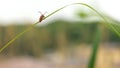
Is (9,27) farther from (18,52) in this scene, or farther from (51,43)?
(51,43)

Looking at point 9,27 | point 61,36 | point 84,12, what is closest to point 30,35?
point 61,36

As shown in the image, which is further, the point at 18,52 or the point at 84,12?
the point at 18,52

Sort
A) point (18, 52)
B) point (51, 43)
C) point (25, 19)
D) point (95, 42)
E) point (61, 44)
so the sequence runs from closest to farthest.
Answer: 1. point (95, 42)
2. point (25, 19)
3. point (61, 44)
4. point (18, 52)
5. point (51, 43)

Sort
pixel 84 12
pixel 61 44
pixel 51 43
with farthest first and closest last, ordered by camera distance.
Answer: pixel 51 43 < pixel 61 44 < pixel 84 12

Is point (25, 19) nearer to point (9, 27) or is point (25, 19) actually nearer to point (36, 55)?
point (9, 27)

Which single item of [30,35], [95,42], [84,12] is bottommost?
[95,42]

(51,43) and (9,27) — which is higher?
(51,43)

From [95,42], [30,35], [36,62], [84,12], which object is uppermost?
[30,35]

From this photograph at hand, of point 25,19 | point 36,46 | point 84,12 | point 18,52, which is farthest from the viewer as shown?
point 18,52

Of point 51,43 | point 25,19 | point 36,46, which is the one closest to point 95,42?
point 25,19
